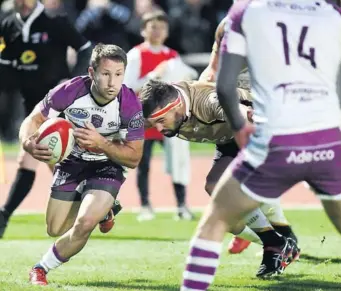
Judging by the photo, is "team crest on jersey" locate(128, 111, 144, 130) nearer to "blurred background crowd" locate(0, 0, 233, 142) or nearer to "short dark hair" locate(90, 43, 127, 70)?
Answer: "short dark hair" locate(90, 43, 127, 70)

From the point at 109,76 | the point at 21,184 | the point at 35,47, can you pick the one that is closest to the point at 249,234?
the point at 109,76

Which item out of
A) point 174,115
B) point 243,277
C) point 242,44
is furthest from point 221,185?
point 243,277

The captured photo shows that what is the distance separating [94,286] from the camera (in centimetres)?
768

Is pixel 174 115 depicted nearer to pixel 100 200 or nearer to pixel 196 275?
pixel 100 200

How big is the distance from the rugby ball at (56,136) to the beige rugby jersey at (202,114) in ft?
2.81

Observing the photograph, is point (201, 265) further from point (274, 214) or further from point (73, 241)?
point (274, 214)

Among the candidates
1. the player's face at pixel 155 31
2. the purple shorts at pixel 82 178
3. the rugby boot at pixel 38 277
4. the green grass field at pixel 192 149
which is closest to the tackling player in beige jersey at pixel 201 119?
the purple shorts at pixel 82 178

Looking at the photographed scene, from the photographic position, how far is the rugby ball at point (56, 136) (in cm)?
774

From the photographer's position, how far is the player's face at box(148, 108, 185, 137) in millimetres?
7754

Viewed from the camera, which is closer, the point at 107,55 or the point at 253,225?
the point at 107,55

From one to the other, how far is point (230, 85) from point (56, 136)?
2.14m

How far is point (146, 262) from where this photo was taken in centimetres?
905

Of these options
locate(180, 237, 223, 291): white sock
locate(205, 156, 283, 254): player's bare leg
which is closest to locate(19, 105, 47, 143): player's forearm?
locate(205, 156, 283, 254): player's bare leg

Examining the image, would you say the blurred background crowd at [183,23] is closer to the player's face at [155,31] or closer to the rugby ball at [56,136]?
the player's face at [155,31]
